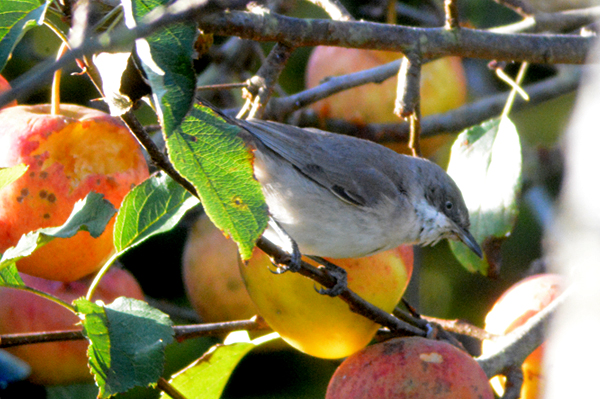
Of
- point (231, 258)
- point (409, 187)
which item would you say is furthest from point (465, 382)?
point (409, 187)

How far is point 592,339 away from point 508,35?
1439 millimetres

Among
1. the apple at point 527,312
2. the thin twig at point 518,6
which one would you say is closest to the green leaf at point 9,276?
the apple at point 527,312

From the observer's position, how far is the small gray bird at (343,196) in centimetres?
211

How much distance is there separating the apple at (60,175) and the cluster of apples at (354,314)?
0.44m

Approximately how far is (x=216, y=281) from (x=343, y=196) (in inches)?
22.0

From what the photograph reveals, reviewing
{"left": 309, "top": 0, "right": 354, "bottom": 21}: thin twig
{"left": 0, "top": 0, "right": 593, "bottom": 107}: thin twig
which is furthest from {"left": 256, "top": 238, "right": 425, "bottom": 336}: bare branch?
{"left": 309, "top": 0, "right": 354, "bottom": 21}: thin twig

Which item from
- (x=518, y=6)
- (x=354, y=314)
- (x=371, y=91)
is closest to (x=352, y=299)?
(x=354, y=314)

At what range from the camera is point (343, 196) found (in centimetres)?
228

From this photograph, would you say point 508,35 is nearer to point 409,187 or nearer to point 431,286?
point 409,187

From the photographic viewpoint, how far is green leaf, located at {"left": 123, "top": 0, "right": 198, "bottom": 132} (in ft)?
2.68

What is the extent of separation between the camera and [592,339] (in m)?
0.76

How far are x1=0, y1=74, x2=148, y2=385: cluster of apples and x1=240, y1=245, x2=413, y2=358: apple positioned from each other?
44 centimetres

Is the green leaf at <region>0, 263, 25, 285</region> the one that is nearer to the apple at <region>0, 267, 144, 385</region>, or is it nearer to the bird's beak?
the apple at <region>0, 267, 144, 385</region>

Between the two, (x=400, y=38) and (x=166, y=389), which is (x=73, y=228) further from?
(x=400, y=38)
